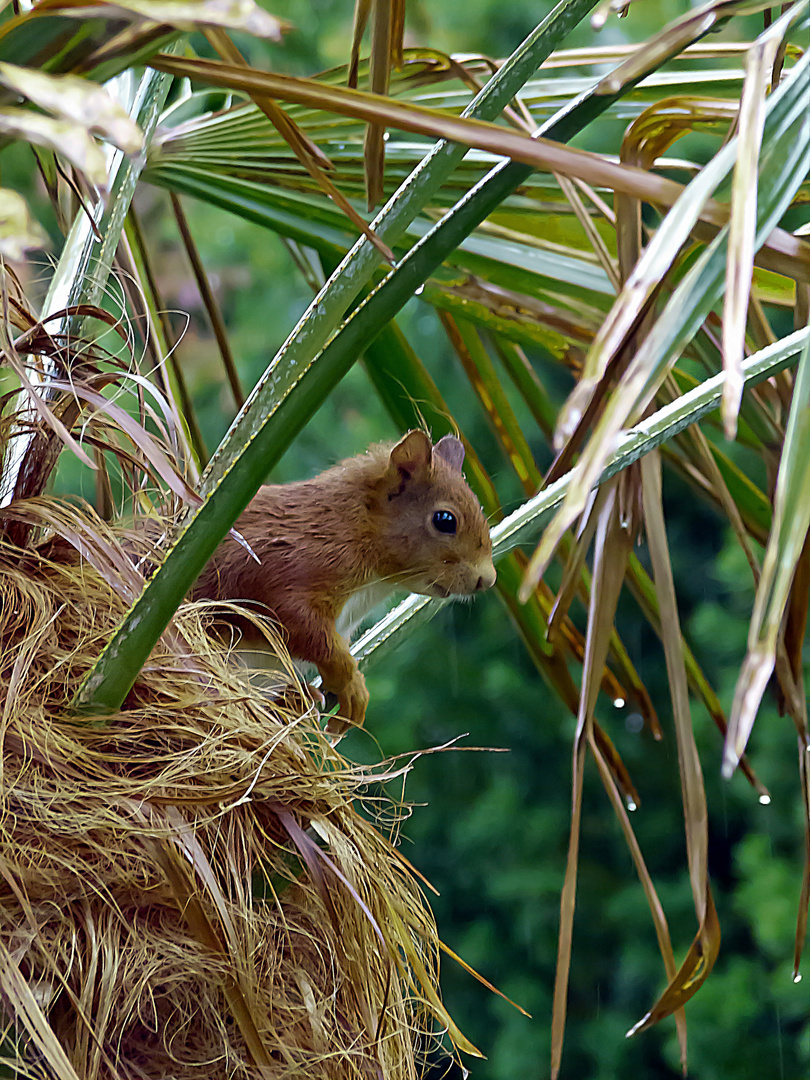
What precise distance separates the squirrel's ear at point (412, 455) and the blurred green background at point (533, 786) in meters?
1.73

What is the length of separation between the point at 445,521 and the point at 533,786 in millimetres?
2191

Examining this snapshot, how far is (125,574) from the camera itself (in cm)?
62

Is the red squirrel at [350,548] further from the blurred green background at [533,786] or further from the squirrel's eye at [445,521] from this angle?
the blurred green background at [533,786]

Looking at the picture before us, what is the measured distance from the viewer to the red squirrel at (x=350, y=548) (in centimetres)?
88

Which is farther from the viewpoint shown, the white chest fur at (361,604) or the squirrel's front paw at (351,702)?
the white chest fur at (361,604)

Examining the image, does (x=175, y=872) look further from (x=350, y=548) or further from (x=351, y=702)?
(x=350, y=548)

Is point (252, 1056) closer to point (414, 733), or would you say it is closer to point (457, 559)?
point (457, 559)

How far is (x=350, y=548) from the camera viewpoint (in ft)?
3.15

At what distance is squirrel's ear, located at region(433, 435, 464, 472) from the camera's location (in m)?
1.06

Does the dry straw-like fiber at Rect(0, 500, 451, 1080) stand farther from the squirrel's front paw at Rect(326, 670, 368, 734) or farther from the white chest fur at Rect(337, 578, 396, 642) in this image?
the white chest fur at Rect(337, 578, 396, 642)

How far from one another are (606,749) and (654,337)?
0.75m

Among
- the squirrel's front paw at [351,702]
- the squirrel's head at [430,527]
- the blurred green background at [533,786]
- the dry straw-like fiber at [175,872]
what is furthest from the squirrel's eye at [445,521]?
the blurred green background at [533,786]

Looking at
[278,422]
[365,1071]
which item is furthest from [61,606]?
[365,1071]

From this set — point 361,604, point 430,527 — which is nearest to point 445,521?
point 430,527
